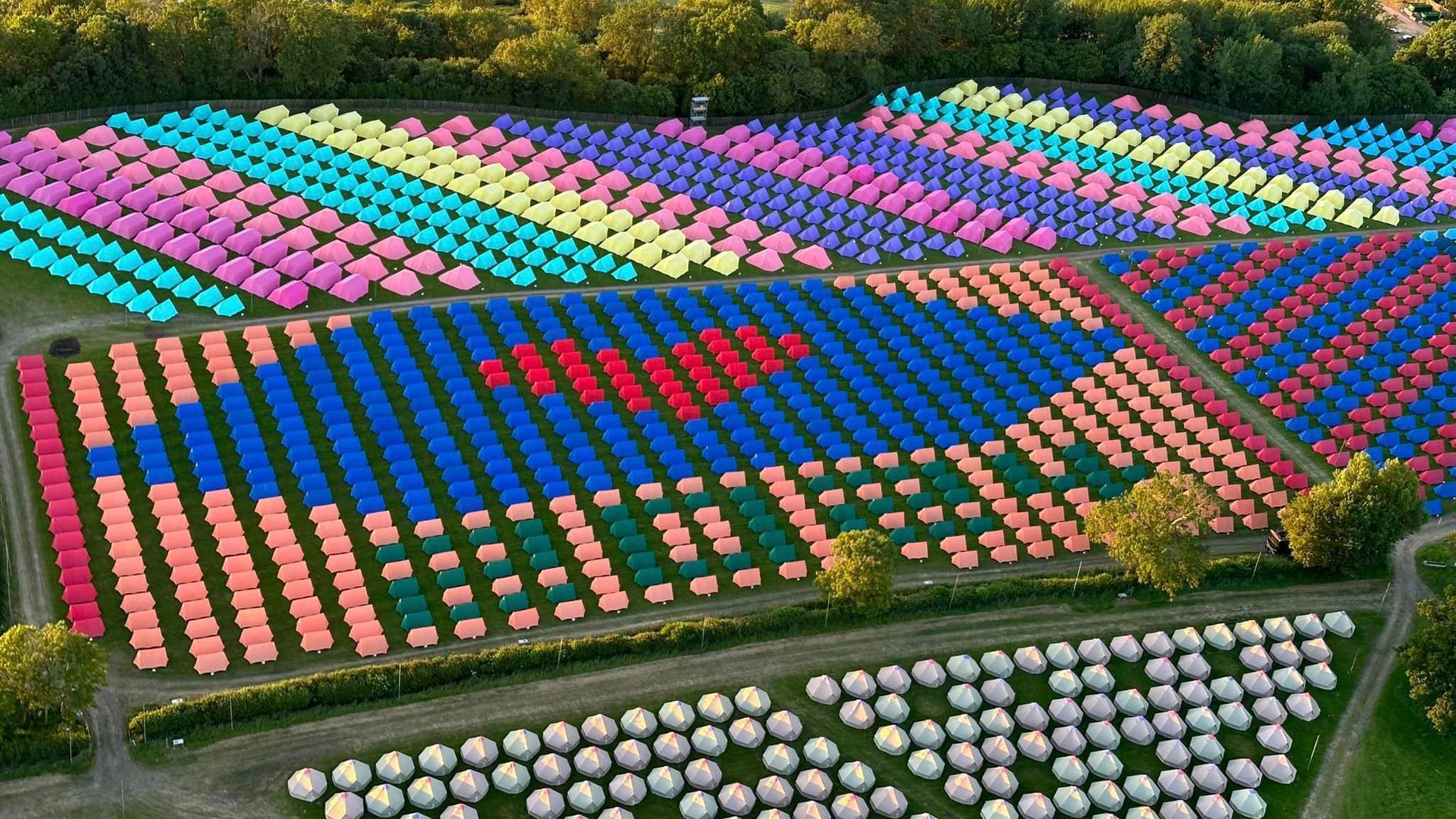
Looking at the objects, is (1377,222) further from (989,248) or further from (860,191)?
(860,191)

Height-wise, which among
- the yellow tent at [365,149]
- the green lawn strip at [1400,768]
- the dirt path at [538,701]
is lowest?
the green lawn strip at [1400,768]

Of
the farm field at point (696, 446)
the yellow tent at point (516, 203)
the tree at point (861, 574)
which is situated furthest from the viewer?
the yellow tent at point (516, 203)

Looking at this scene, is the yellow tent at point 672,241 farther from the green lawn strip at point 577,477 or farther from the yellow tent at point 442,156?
the yellow tent at point 442,156

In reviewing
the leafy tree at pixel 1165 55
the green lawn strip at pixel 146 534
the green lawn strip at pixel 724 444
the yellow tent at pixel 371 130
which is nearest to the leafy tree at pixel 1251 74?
the leafy tree at pixel 1165 55

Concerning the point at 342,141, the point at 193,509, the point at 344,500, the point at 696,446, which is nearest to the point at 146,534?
the point at 193,509

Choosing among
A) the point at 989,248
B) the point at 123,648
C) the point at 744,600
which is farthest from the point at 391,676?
the point at 989,248

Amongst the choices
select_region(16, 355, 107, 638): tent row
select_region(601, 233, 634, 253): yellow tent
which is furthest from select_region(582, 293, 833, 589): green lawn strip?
select_region(16, 355, 107, 638): tent row

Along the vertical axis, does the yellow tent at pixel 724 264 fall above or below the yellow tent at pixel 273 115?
below
